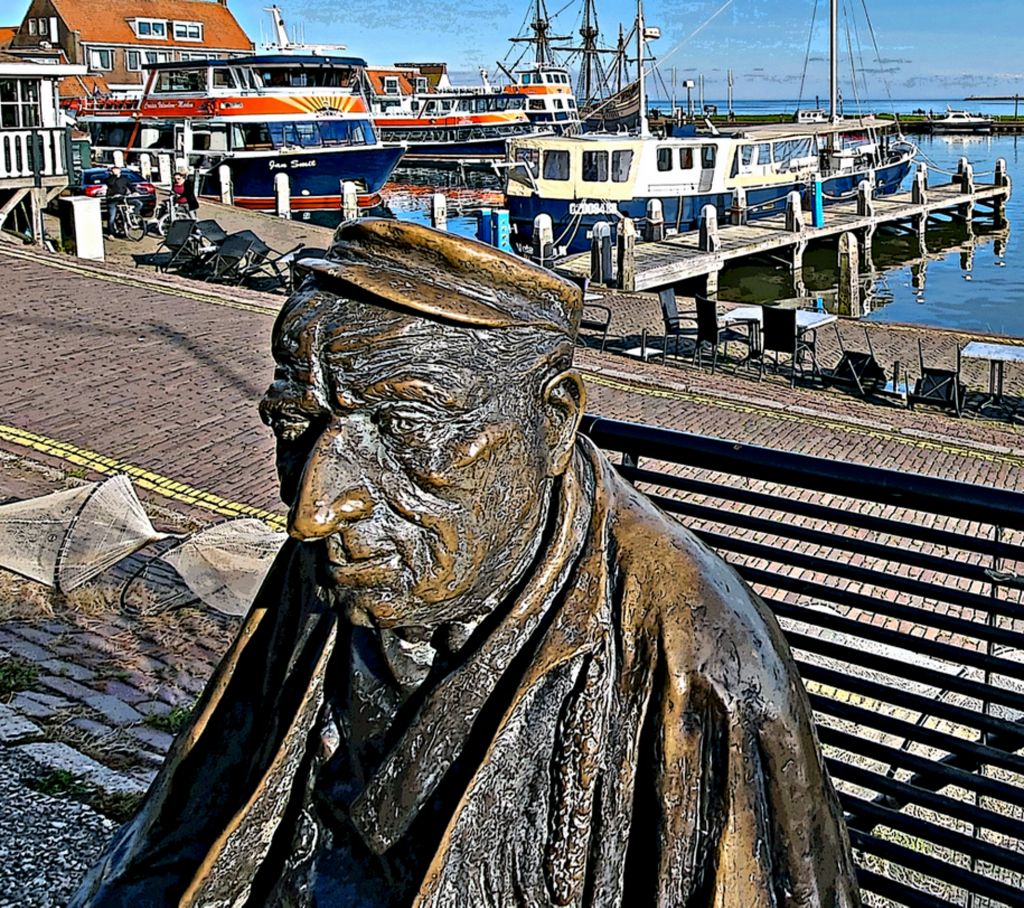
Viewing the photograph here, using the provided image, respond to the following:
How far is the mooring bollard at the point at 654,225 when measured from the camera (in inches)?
1144

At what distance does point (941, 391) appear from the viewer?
15.1 meters

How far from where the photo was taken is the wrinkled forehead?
1.48 metres

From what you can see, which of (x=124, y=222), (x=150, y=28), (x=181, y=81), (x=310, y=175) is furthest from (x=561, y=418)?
(x=150, y=28)

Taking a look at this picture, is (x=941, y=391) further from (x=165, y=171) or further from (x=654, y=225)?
(x=165, y=171)

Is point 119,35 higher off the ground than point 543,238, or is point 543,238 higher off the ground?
point 119,35

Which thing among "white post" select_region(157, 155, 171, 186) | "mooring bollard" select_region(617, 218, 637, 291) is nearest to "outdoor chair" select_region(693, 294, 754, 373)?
"mooring bollard" select_region(617, 218, 637, 291)

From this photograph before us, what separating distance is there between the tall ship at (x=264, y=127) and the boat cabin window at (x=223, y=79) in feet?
0.10

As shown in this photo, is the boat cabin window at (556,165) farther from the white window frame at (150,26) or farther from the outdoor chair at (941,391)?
the white window frame at (150,26)

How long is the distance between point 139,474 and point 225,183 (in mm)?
26447

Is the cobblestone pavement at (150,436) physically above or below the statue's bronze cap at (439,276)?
below

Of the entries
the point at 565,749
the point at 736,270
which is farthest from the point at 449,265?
the point at 736,270

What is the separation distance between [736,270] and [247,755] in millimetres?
30732

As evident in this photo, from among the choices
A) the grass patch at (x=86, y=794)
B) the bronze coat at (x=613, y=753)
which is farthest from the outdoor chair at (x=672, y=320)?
the bronze coat at (x=613, y=753)

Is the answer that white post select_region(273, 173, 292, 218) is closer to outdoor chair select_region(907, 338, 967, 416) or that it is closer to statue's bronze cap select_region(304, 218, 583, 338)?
outdoor chair select_region(907, 338, 967, 416)
